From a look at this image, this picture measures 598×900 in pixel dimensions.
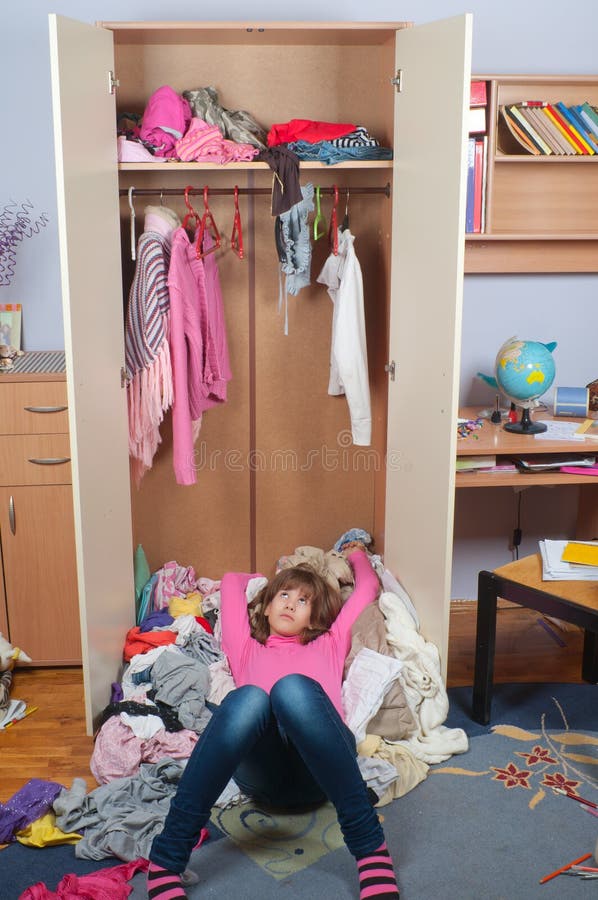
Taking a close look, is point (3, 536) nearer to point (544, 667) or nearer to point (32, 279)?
point (32, 279)

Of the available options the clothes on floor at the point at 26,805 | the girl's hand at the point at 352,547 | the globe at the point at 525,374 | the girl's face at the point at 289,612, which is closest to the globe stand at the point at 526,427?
the globe at the point at 525,374

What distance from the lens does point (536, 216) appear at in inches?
135

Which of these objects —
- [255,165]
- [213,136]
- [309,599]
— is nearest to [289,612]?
[309,599]

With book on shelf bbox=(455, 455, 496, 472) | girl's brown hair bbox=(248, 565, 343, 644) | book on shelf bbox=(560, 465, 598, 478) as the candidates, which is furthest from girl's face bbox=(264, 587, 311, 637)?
book on shelf bbox=(560, 465, 598, 478)

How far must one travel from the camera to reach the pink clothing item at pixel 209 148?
3012 mm

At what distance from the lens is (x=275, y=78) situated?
10.6 feet

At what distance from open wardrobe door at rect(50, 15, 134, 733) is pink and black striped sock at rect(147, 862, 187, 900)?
0.74 meters

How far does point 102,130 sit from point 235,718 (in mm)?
1710

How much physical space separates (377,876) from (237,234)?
2.13 meters

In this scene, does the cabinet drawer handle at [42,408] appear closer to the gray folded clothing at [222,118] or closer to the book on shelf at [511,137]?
the gray folded clothing at [222,118]

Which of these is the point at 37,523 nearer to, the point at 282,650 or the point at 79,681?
the point at 79,681

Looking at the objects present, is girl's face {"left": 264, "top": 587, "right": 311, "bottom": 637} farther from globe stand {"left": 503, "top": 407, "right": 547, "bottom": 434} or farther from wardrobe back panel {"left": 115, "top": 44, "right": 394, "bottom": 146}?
wardrobe back panel {"left": 115, "top": 44, "right": 394, "bottom": 146}

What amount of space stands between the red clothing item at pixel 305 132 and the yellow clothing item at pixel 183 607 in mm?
1612

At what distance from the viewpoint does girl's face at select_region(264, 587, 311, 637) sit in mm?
2602
